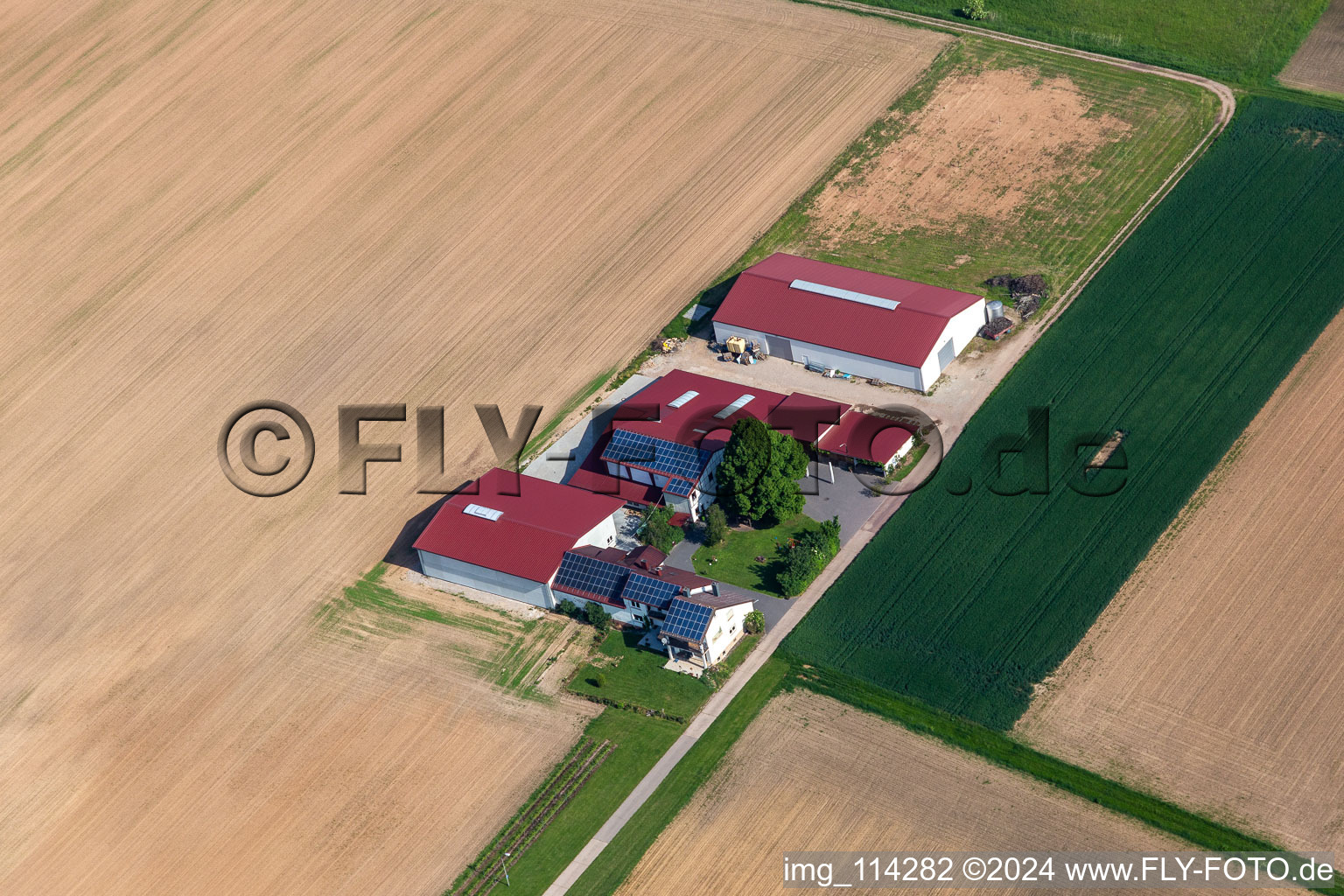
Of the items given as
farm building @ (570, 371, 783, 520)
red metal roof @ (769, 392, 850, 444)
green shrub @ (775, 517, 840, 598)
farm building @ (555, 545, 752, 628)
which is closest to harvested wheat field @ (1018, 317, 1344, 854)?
green shrub @ (775, 517, 840, 598)

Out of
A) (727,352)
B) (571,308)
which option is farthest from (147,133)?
(727,352)

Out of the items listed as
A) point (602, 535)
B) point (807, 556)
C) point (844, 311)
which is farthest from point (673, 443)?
point (844, 311)

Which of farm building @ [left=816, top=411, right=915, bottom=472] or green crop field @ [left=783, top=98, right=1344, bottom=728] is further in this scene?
farm building @ [left=816, top=411, right=915, bottom=472]

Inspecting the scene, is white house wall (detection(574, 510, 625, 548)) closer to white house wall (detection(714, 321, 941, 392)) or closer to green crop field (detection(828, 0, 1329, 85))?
white house wall (detection(714, 321, 941, 392))

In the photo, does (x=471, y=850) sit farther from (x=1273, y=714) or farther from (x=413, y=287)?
(x=413, y=287)

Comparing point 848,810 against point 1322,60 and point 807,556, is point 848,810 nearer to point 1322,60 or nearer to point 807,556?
point 807,556
